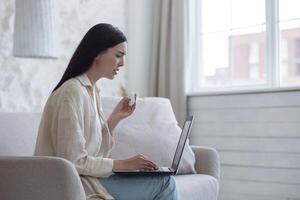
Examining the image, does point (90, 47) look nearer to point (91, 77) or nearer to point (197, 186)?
point (91, 77)

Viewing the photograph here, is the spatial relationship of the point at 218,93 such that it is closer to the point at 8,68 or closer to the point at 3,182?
the point at 8,68

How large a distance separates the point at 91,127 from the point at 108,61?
0.84 ft

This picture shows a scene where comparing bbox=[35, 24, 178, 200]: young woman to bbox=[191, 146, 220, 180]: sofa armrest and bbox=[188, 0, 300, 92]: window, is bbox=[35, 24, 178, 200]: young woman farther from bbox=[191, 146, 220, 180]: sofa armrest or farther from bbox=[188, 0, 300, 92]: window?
bbox=[188, 0, 300, 92]: window

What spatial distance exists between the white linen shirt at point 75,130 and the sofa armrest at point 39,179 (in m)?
0.07

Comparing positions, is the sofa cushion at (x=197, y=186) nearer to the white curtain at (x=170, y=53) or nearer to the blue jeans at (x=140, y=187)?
the blue jeans at (x=140, y=187)

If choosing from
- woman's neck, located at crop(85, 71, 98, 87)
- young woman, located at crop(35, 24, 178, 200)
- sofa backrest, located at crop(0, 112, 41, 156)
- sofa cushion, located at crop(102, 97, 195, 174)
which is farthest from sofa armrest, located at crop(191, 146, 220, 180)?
woman's neck, located at crop(85, 71, 98, 87)

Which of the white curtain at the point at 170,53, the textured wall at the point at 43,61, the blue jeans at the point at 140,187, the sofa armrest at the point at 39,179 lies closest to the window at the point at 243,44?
the white curtain at the point at 170,53

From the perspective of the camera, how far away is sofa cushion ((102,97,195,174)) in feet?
7.81

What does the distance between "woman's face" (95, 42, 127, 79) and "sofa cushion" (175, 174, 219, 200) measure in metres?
0.66

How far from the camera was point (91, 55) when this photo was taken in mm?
1680

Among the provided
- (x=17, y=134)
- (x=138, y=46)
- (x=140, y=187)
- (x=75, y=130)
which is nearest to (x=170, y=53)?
(x=138, y=46)

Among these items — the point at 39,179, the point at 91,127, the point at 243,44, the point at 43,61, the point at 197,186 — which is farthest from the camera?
the point at 243,44

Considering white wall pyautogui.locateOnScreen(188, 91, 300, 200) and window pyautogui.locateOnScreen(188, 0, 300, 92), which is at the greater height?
window pyautogui.locateOnScreen(188, 0, 300, 92)

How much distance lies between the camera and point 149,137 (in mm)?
2418
